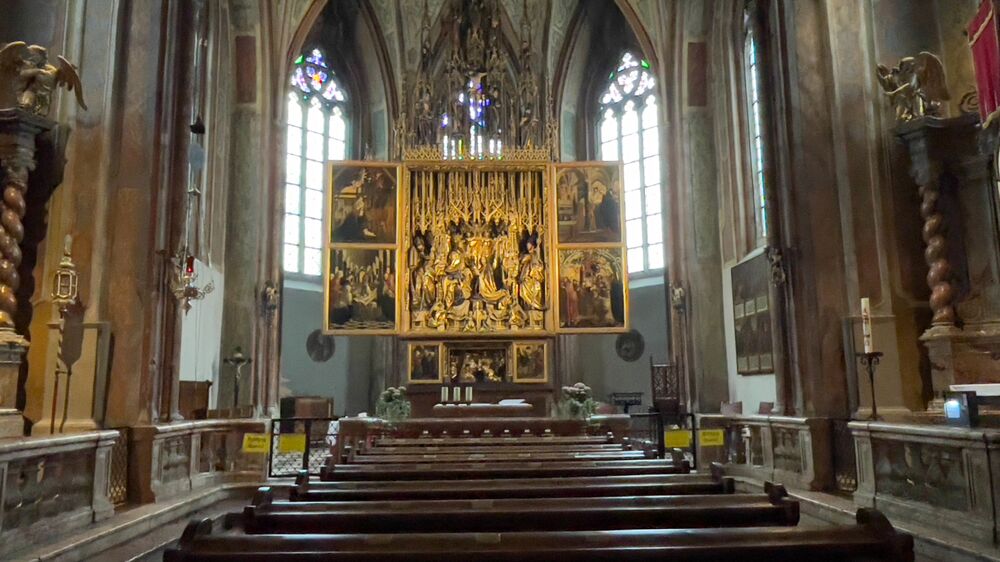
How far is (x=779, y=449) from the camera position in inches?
462

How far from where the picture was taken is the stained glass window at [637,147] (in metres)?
24.4

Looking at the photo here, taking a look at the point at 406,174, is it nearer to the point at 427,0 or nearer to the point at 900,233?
the point at 427,0

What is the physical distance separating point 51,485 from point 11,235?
3.19 metres

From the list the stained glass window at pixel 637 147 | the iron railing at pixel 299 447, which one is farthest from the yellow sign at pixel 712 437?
the stained glass window at pixel 637 147

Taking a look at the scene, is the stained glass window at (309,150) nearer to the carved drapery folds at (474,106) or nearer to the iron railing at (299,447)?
the carved drapery folds at (474,106)

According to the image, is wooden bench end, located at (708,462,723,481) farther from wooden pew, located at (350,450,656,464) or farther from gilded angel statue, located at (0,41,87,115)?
gilded angel statue, located at (0,41,87,115)

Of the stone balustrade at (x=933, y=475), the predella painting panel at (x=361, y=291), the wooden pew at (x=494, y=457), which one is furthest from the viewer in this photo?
the predella painting panel at (x=361, y=291)

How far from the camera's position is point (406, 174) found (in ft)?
60.4

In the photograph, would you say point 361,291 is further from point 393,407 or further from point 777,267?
point 777,267

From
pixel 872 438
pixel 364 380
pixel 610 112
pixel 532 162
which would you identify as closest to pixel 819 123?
pixel 872 438

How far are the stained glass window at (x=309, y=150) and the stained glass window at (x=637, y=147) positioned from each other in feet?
28.8

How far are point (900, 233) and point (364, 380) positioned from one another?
57.4ft

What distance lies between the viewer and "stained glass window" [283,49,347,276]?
24234mm

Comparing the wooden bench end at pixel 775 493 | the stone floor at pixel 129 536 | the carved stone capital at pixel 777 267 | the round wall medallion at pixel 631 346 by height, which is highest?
the carved stone capital at pixel 777 267
